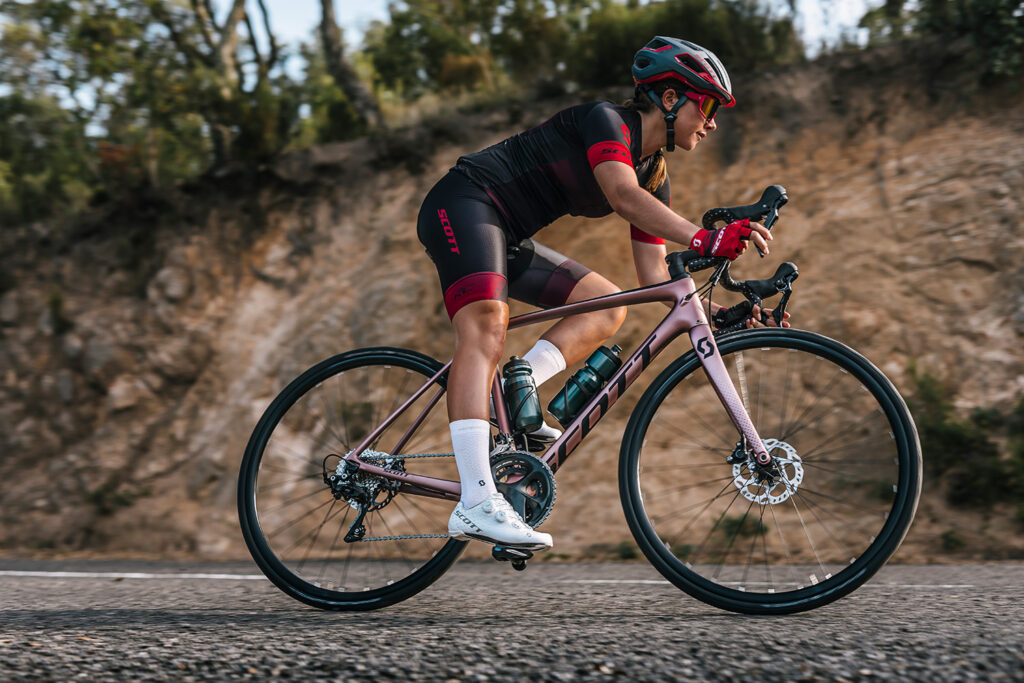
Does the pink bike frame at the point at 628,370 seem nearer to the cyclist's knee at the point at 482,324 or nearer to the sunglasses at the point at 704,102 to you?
the cyclist's knee at the point at 482,324

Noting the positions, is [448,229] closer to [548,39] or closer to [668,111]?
[668,111]

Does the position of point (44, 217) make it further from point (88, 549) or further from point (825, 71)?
point (825, 71)

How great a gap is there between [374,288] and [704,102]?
657 centimetres

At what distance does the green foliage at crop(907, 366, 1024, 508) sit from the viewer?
18.2 ft

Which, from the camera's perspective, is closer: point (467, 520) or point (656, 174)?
point (467, 520)

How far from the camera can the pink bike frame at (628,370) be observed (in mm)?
2830

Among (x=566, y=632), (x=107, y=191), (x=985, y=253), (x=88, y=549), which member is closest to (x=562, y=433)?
(x=566, y=632)

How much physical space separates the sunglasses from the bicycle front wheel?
0.84 meters

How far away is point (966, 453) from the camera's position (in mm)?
5777

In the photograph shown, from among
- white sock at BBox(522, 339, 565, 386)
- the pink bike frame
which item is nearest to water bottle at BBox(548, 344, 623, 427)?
the pink bike frame

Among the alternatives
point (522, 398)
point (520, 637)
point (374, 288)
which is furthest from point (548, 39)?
point (520, 637)

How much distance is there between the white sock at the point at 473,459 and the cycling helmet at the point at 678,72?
1271 millimetres

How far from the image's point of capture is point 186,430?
341 inches

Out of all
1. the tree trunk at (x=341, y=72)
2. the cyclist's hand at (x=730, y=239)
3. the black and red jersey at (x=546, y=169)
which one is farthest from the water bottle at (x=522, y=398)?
the tree trunk at (x=341, y=72)
